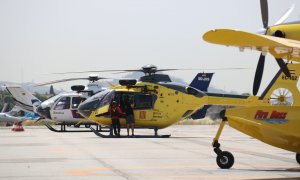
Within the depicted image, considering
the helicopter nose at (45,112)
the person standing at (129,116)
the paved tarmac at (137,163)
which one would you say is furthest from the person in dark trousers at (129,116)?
the helicopter nose at (45,112)

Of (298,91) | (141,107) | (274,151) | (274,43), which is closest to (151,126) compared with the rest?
(141,107)

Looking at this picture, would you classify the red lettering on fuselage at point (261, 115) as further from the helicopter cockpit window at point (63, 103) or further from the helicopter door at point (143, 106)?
the helicopter cockpit window at point (63, 103)

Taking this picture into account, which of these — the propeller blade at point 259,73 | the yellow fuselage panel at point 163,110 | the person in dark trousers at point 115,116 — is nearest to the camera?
the propeller blade at point 259,73

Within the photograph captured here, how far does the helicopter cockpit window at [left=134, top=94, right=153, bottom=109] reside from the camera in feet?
85.5

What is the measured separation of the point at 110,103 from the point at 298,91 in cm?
882

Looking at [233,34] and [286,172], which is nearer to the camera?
[233,34]

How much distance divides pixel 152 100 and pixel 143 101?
1.45ft

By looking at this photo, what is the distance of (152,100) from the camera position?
26.2 meters

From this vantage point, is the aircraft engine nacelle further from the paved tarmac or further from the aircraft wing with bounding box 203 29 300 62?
the paved tarmac

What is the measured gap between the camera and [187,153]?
16.9m

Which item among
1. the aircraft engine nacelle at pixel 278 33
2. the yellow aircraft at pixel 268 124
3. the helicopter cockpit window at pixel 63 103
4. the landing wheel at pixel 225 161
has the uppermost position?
the aircraft engine nacelle at pixel 278 33

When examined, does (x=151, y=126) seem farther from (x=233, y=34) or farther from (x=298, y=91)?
(x=233, y=34)

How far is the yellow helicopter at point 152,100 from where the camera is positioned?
2602 centimetres

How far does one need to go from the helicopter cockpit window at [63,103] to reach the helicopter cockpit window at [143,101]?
8273 mm
